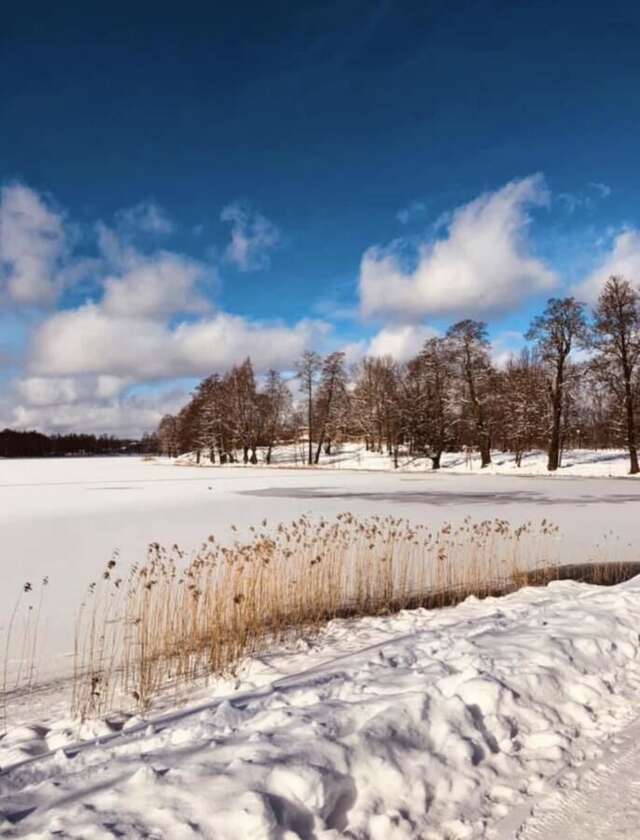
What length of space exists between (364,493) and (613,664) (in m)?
18.4

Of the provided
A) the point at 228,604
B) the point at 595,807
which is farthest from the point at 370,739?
the point at 228,604

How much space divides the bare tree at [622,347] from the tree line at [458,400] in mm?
51

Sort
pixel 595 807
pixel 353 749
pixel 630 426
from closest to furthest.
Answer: pixel 595 807
pixel 353 749
pixel 630 426

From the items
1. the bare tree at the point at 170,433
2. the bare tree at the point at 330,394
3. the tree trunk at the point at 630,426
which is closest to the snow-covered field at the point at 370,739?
the tree trunk at the point at 630,426

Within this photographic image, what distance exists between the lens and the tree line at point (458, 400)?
1221 inches

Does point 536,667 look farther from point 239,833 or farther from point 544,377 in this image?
point 544,377

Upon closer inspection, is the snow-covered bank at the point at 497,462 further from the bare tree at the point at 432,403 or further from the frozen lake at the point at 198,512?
the frozen lake at the point at 198,512

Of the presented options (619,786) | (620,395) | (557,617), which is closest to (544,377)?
(620,395)

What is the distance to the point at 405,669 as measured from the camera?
4.52m

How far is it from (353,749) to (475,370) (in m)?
38.1

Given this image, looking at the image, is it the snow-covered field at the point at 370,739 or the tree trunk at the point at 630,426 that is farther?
the tree trunk at the point at 630,426

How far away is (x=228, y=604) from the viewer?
23.0 feet

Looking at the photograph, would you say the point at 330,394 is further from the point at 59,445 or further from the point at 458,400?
the point at 59,445

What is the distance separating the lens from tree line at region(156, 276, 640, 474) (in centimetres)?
3102
